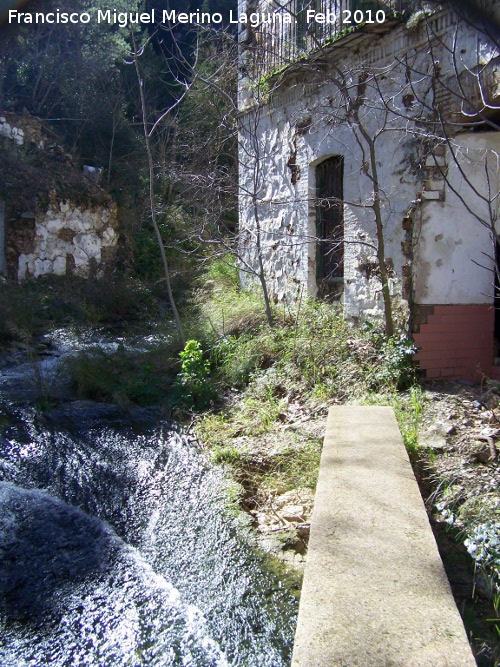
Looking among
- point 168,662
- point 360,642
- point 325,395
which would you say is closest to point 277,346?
point 325,395

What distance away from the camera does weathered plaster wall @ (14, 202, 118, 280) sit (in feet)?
38.9

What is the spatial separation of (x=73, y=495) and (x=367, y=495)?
7.96 feet

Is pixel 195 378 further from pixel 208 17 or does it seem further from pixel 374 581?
pixel 208 17

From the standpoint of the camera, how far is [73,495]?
172 inches

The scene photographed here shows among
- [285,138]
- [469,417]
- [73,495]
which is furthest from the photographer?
[285,138]

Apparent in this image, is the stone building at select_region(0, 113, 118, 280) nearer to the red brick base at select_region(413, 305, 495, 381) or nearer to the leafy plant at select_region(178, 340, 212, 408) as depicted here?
the leafy plant at select_region(178, 340, 212, 408)

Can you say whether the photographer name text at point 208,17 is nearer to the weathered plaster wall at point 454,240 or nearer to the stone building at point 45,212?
the weathered plaster wall at point 454,240

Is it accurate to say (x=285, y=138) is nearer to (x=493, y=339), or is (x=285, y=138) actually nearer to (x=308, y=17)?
(x=308, y=17)

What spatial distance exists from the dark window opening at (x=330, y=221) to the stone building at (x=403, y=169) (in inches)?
0.8

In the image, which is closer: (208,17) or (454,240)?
(454,240)

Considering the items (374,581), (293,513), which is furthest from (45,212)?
(374,581)

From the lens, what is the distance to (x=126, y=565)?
3.42 metres

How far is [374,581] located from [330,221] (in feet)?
20.4

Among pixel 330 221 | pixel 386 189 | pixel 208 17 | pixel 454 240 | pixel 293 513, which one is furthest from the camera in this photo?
pixel 208 17
